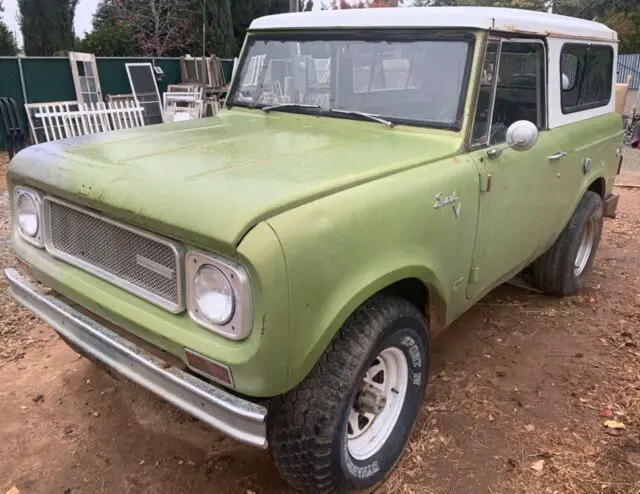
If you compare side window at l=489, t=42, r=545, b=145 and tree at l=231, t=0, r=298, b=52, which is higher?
tree at l=231, t=0, r=298, b=52

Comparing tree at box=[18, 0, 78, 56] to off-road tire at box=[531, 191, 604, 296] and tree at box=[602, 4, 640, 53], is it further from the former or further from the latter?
tree at box=[602, 4, 640, 53]

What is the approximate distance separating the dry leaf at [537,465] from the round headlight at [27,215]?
103 inches

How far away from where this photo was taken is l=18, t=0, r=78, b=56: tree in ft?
54.5

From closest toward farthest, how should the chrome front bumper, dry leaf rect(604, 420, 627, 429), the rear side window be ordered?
the chrome front bumper, dry leaf rect(604, 420, 627, 429), the rear side window

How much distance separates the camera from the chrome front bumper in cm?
202

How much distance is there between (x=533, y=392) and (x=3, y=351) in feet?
11.0

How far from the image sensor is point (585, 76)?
13.6ft

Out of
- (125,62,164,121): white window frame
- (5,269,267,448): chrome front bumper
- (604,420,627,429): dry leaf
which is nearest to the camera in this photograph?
(5,269,267,448): chrome front bumper

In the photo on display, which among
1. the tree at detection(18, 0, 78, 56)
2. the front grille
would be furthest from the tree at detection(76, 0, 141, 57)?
the front grille

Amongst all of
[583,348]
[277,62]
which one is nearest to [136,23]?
[277,62]

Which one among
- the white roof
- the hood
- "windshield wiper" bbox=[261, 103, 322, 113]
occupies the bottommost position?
the hood

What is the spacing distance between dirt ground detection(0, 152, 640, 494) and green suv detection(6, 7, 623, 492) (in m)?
0.43

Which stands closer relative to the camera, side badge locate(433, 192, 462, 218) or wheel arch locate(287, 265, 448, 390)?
wheel arch locate(287, 265, 448, 390)

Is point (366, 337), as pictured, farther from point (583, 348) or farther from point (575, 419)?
point (583, 348)
